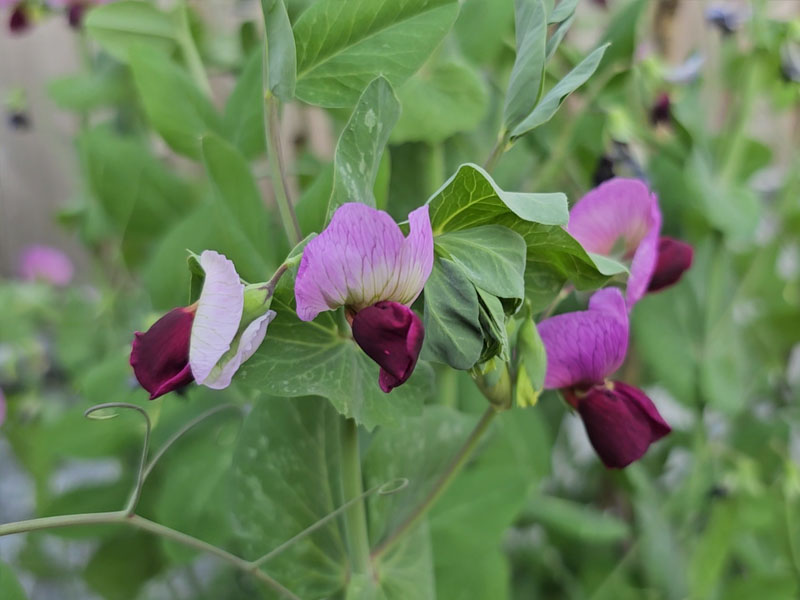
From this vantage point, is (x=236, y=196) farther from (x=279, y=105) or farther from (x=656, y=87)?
(x=656, y=87)

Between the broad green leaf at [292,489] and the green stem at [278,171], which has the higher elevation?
the green stem at [278,171]

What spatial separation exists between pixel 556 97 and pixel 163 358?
169 millimetres

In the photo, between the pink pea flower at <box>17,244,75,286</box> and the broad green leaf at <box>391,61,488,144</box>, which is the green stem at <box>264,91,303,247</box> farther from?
the pink pea flower at <box>17,244,75,286</box>

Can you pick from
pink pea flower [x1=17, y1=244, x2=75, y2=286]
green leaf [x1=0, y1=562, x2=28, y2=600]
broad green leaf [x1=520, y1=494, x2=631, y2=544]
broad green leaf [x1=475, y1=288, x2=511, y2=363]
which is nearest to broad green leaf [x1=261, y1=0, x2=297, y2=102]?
broad green leaf [x1=475, y1=288, x2=511, y2=363]

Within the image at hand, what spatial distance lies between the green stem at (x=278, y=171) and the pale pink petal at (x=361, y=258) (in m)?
0.06

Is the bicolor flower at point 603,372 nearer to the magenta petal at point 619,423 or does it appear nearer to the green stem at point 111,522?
the magenta petal at point 619,423

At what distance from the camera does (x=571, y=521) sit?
0.65m

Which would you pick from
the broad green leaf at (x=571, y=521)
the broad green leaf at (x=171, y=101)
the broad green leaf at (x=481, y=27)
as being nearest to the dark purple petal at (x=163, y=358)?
the broad green leaf at (x=171, y=101)

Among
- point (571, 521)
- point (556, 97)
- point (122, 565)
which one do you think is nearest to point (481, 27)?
point (556, 97)

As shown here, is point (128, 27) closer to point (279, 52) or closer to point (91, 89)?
point (91, 89)

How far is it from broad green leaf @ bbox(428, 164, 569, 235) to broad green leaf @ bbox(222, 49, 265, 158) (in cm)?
24

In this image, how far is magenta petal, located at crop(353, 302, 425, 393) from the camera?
9.7 inches

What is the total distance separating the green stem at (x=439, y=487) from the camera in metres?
0.35

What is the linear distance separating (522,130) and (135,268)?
573 mm
